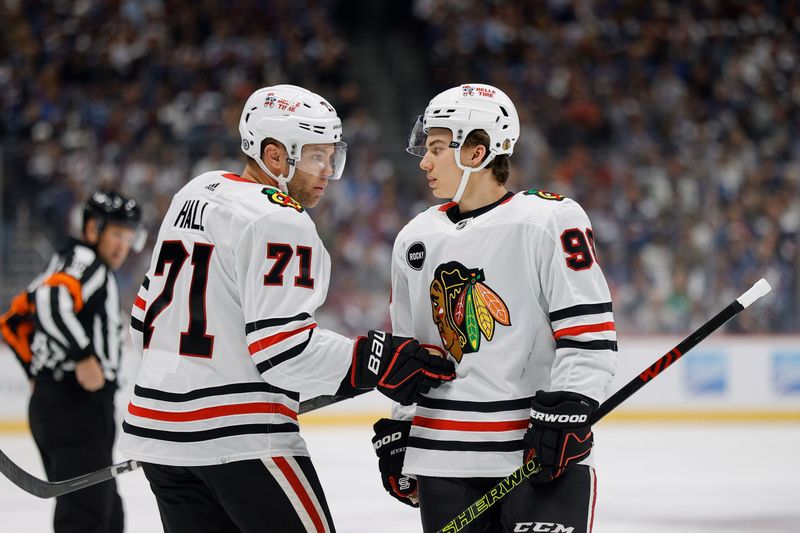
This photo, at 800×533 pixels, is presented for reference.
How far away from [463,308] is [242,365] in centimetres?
49

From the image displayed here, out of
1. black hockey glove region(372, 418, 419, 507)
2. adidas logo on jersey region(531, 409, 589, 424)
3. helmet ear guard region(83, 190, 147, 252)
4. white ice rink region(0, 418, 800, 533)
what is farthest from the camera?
white ice rink region(0, 418, 800, 533)

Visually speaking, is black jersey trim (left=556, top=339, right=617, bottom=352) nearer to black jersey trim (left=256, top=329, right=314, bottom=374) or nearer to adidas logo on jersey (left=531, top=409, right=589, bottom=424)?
adidas logo on jersey (left=531, top=409, right=589, bottom=424)

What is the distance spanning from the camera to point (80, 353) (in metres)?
3.43

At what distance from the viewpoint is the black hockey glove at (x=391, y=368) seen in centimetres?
225

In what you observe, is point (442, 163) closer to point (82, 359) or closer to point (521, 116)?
point (82, 359)

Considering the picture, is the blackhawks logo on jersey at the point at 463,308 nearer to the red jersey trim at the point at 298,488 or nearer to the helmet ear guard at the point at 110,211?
the red jersey trim at the point at 298,488

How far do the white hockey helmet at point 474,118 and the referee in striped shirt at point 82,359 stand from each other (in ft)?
5.28

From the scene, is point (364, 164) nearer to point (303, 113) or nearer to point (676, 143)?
point (676, 143)

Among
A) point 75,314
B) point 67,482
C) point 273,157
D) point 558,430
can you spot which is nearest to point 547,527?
point 558,430

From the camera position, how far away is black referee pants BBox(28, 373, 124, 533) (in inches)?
130

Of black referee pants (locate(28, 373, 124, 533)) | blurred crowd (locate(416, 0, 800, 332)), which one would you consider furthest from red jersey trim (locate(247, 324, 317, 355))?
blurred crowd (locate(416, 0, 800, 332))

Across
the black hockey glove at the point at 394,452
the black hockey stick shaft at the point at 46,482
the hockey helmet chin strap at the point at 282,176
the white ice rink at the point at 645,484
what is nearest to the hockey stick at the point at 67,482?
the black hockey stick shaft at the point at 46,482

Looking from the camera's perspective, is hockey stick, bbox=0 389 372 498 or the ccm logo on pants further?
hockey stick, bbox=0 389 372 498

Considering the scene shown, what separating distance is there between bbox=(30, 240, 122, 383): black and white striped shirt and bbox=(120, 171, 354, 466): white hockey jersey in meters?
1.22
